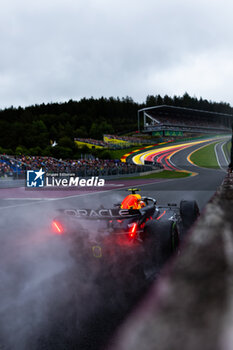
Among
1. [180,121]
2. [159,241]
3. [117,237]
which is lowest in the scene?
[159,241]

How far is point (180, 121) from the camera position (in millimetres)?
100625

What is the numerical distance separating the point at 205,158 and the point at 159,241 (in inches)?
2060

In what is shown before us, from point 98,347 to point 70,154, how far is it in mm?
47251

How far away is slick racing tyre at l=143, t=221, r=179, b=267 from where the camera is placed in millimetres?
4555

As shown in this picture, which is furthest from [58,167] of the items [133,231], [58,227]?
[133,231]

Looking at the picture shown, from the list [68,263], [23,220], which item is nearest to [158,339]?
[68,263]

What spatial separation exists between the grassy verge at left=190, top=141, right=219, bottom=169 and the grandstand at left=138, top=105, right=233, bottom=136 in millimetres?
21727

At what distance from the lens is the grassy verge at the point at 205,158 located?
48.2m

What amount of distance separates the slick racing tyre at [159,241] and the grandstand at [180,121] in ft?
264

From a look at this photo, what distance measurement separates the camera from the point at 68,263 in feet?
15.9

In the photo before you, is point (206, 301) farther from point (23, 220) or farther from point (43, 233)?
point (23, 220)

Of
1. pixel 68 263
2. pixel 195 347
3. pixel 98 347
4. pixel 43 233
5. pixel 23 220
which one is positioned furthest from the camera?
pixel 23 220
